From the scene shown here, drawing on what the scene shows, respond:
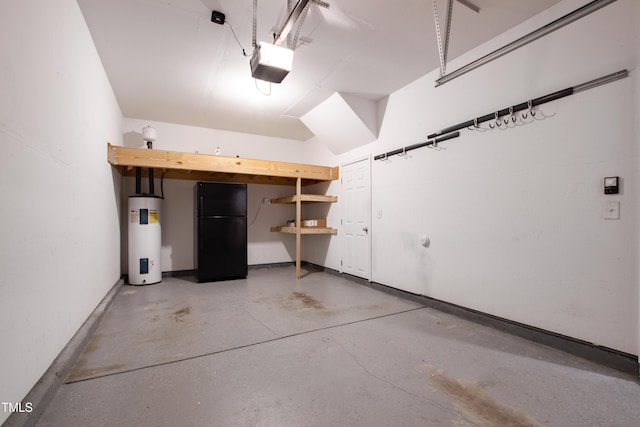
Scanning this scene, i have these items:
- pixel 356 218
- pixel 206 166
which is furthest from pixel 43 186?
pixel 356 218

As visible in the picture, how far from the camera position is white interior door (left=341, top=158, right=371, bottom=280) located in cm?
431

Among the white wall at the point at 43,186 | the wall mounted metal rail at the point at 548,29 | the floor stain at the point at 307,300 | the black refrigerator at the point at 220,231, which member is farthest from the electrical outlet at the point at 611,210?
the black refrigerator at the point at 220,231

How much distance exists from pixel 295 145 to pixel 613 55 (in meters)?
5.02

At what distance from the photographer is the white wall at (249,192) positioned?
5027 mm

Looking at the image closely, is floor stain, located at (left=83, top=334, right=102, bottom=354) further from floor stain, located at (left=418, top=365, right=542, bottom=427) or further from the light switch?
the light switch

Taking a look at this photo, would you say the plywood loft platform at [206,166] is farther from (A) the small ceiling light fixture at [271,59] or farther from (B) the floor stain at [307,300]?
(A) the small ceiling light fixture at [271,59]

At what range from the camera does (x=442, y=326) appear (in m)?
2.67

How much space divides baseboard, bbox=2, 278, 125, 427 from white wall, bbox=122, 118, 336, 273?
106 inches

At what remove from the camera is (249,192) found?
582cm

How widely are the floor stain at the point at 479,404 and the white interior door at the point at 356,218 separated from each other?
8.23 feet

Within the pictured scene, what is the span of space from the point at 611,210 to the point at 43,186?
358 cm

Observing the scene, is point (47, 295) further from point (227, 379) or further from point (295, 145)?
point (295, 145)

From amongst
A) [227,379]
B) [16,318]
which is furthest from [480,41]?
[16,318]

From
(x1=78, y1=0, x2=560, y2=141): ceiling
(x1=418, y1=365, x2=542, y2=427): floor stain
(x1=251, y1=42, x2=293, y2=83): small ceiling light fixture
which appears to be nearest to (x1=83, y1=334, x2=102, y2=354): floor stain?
(x1=418, y1=365, x2=542, y2=427): floor stain
